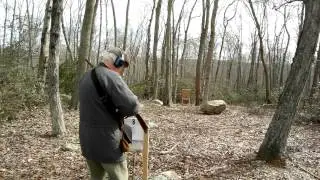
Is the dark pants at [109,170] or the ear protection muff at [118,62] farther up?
the ear protection muff at [118,62]

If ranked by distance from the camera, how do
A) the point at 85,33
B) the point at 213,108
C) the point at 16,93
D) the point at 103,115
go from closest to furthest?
the point at 103,115, the point at 16,93, the point at 85,33, the point at 213,108

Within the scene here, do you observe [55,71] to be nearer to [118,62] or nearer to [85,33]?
[85,33]

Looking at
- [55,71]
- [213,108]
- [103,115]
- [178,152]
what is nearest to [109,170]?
[103,115]

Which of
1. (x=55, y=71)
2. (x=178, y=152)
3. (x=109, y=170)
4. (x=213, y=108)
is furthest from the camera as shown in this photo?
(x=213, y=108)

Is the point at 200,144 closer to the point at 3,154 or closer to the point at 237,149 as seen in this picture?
the point at 237,149

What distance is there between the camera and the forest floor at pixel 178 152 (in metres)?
6.89

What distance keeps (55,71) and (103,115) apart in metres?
5.75

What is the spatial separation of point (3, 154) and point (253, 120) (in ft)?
31.1

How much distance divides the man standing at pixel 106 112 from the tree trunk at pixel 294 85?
430cm

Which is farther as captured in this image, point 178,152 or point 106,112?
point 178,152

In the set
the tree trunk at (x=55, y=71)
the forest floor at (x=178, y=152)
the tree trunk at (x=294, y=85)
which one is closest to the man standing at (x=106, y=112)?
the forest floor at (x=178, y=152)

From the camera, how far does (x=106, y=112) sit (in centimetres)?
380

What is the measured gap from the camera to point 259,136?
433 inches

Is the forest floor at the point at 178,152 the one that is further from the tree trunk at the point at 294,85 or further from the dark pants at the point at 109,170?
the dark pants at the point at 109,170
